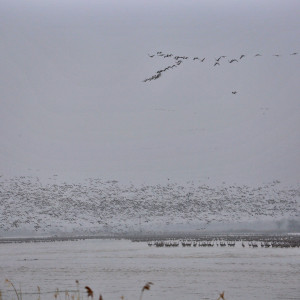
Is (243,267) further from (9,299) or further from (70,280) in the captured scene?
(9,299)

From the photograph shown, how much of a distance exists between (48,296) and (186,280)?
50.6 ft

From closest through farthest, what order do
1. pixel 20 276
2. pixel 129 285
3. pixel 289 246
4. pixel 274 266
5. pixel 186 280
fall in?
pixel 129 285, pixel 186 280, pixel 20 276, pixel 274 266, pixel 289 246

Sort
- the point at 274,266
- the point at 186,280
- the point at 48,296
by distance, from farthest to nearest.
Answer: the point at 274,266 → the point at 186,280 → the point at 48,296

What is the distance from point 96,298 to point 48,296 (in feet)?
11.8

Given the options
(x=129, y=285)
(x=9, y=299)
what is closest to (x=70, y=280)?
(x=129, y=285)

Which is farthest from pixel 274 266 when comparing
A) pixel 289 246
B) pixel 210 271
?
pixel 289 246

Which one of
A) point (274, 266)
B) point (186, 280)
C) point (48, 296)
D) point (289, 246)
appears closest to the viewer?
point (48, 296)

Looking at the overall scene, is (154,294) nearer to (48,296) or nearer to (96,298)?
(96,298)

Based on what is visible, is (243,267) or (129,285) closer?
(129,285)

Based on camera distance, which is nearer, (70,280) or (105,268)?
(70,280)

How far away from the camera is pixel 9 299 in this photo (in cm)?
3700

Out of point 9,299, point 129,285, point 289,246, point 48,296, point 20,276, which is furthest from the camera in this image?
point 289,246

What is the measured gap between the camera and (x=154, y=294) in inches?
1617

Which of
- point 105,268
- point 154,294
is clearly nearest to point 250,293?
point 154,294
